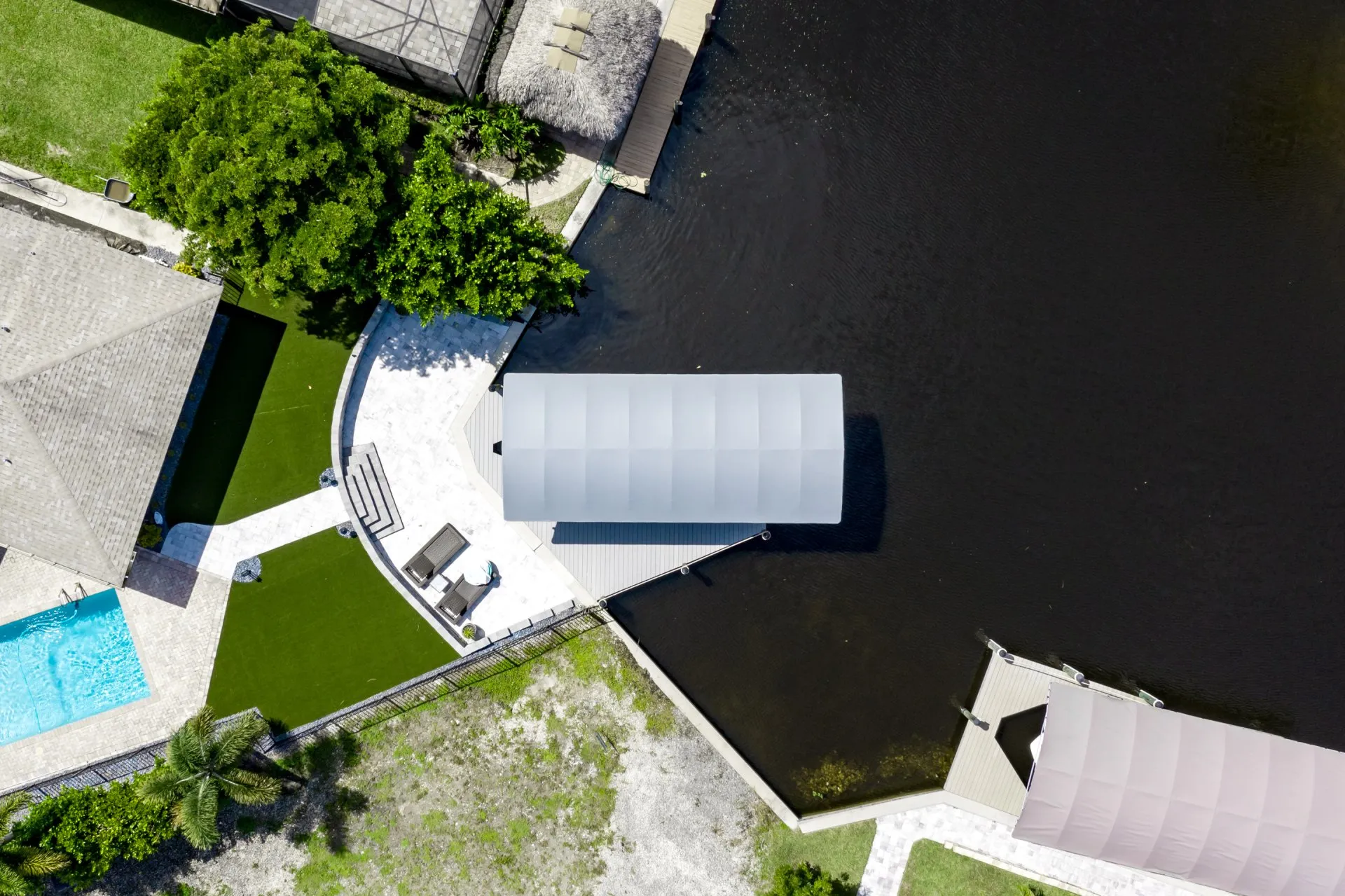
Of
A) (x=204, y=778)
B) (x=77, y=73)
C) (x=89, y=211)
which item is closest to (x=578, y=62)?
(x=77, y=73)

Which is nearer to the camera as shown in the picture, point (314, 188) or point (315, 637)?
point (314, 188)

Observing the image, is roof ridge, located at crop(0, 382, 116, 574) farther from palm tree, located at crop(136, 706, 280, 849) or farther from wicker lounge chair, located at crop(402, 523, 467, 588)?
wicker lounge chair, located at crop(402, 523, 467, 588)

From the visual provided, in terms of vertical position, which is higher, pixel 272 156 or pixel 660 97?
pixel 660 97

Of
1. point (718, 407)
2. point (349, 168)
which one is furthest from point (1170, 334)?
point (349, 168)

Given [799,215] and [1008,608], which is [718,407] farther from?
[1008,608]

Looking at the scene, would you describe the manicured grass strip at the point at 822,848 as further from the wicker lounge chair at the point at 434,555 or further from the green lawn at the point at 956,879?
the wicker lounge chair at the point at 434,555

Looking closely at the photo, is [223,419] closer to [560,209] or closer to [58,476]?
[58,476]

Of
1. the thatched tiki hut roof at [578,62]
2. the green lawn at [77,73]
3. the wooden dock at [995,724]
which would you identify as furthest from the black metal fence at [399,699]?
the green lawn at [77,73]

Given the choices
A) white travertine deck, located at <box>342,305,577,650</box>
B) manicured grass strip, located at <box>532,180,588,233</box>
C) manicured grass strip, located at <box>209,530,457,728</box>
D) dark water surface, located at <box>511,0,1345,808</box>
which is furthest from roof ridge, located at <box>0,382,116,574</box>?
manicured grass strip, located at <box>532,180,588,233</box>
